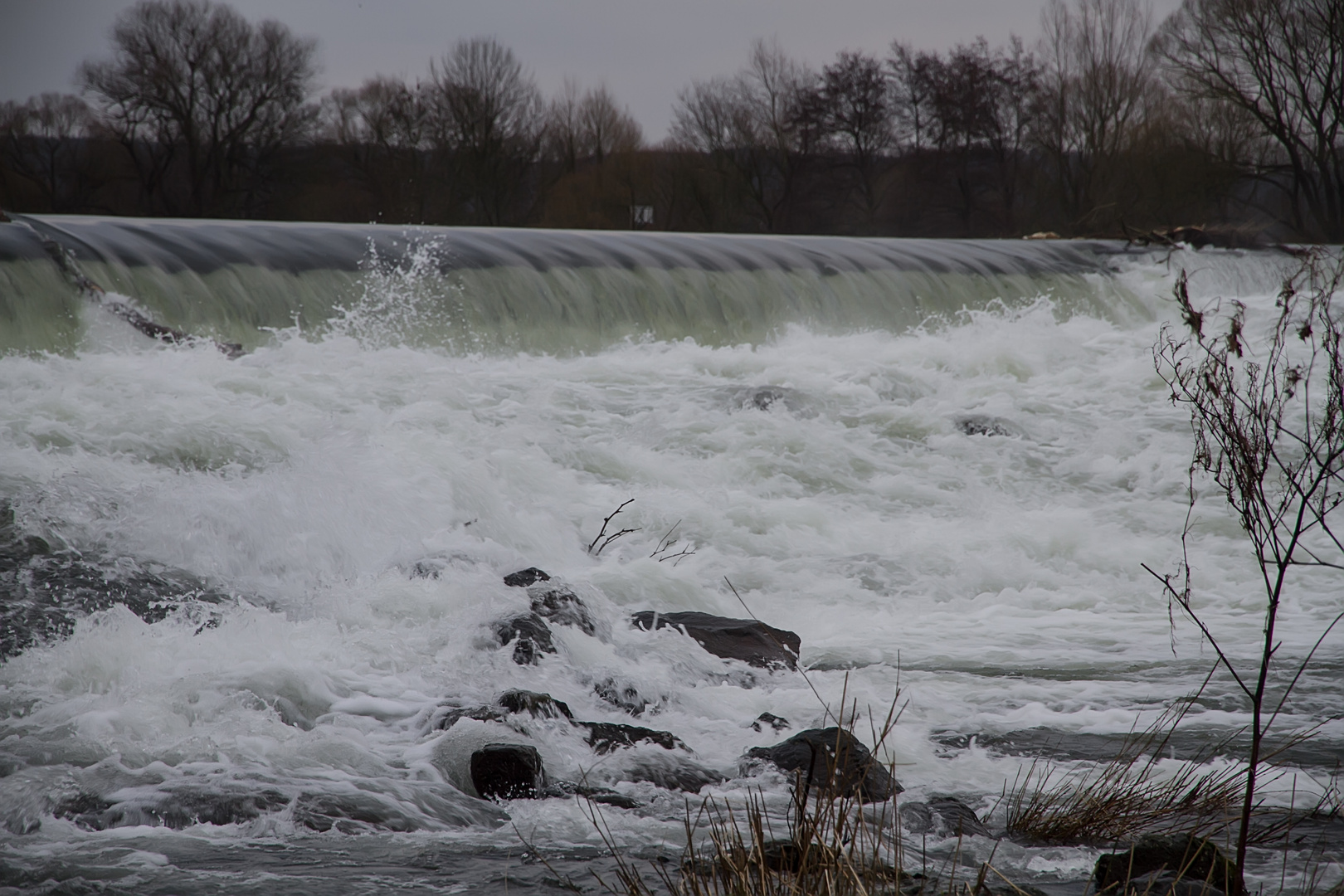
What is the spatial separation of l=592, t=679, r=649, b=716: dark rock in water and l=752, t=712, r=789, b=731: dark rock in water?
0.49 meters

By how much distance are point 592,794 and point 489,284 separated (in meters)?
9.69

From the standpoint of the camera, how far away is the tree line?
29.2m

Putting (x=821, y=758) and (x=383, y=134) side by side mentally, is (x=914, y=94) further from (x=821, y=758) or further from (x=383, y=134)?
(x=821, y=758)

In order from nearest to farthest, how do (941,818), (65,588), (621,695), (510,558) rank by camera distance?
(941,818), (621,695), (65,588), (510,558)

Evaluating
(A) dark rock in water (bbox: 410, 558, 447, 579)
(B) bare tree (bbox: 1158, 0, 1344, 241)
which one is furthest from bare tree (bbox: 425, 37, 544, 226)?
(A) dark rock in water (bbox: 410, 558, 447, 579)

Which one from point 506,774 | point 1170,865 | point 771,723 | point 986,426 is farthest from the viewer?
point 986,426

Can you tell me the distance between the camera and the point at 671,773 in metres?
3.81

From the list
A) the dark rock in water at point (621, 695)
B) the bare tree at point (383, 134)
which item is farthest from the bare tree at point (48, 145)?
the dark rock in water at point (621, 695)

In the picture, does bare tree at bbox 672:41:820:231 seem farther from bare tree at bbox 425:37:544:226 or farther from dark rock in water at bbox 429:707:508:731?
dark rock in water at bbox 429:707:508:731

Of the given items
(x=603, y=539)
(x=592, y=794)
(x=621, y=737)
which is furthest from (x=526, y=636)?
(x=603, y=539)

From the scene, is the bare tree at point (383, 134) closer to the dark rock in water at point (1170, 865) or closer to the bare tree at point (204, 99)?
the bare tree at point (204, 99)

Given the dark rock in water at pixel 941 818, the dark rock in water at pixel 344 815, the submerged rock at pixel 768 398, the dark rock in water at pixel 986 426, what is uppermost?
the submerged rock at pixel 768 398

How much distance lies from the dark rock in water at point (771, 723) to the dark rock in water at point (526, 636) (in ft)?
3.27

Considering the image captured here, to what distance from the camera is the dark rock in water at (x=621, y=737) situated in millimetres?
3988
